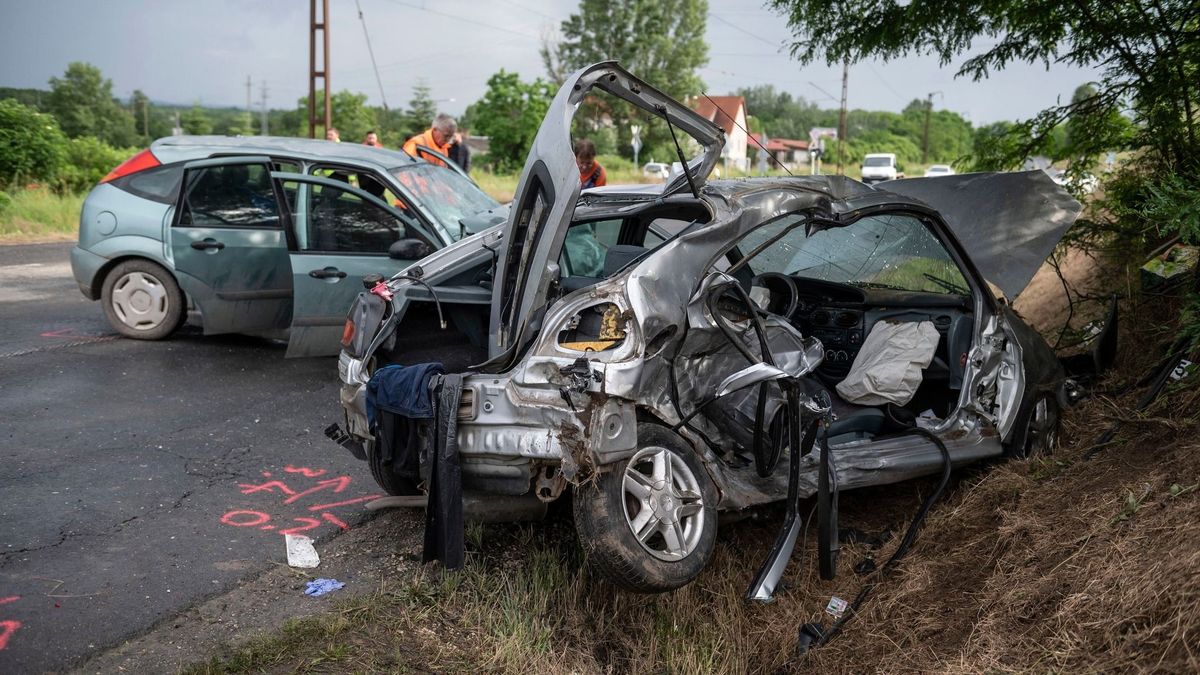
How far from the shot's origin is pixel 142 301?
327 inches

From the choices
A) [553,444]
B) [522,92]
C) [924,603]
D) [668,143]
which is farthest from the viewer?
[668,143]

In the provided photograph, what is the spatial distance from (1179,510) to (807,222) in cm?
193

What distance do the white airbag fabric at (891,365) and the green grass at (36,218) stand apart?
15.0 metres

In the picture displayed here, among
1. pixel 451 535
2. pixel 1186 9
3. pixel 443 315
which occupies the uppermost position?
pixel 1186 9

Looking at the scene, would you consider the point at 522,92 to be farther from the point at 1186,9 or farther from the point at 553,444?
the point at 553,444

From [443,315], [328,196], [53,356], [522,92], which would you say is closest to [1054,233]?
[443,315]

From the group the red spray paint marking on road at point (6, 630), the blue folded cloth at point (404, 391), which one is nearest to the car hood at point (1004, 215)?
the blue folded cloth at point (404, 391)

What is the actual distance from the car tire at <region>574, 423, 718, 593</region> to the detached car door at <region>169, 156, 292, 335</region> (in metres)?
4.89

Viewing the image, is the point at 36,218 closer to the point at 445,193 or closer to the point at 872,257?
the point at 445,193

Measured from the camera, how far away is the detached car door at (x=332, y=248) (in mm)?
6988

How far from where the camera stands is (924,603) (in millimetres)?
4105

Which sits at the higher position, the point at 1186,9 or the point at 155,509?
the point at 1186,9

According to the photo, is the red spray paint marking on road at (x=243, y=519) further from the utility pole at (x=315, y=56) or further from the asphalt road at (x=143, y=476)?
the utility pole at (x=315, y=56)

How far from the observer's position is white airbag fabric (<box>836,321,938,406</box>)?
5113 mm
